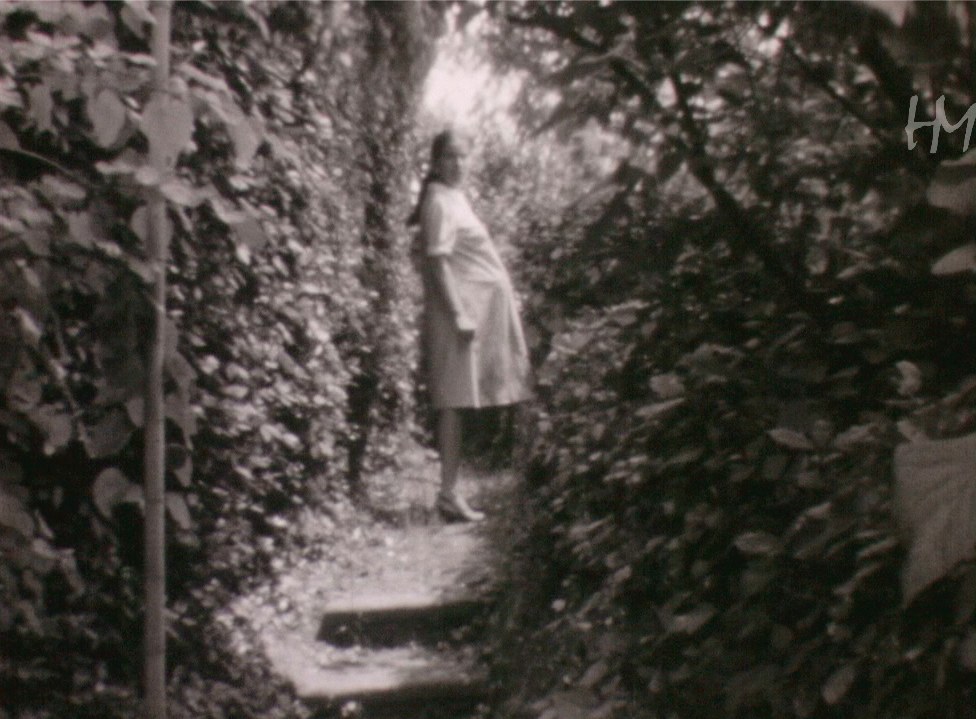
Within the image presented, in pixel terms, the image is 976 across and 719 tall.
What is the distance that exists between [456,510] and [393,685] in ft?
7.95

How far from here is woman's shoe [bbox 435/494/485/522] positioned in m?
7.37

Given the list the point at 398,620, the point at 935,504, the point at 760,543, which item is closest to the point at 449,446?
the point at 398,620

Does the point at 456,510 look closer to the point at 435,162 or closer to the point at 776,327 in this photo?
the point at 435,162

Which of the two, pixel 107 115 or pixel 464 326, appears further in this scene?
pixel 464 326

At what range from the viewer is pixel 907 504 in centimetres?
132

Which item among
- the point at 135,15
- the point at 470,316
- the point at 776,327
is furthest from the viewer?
the point at 470,316

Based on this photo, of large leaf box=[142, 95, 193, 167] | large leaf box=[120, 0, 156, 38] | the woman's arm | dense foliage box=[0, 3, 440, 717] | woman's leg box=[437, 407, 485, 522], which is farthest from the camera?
woman's leg box=[437, 407, 485, 522]

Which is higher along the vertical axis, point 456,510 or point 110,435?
point 110,435

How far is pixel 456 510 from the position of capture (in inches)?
291

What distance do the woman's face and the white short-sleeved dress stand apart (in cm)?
6

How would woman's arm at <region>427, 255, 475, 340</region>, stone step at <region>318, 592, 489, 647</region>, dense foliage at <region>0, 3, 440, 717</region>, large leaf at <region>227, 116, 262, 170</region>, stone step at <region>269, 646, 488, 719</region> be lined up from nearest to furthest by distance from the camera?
large leaf at <region>227, 116, 262, 170</region>
dense foliage at <region>0, 3, 440, 717</region>
stone step at <region>269, 646, 488, 719</region>
stone step at <region>318, 592, 489, 647</region>
woman's arm at <region>427, 255, 475, 340</region>

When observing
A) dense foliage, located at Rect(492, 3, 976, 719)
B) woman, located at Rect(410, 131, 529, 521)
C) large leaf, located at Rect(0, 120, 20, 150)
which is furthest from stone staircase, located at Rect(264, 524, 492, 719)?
large leaf, located at Rect(0, 120, 20, 150)

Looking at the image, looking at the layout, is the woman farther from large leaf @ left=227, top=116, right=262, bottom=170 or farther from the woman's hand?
large leaf @ left=227, top=116, right=262, bottom=170

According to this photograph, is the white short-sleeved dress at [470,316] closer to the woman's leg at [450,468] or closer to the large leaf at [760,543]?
the woman's leg at [450,468]
